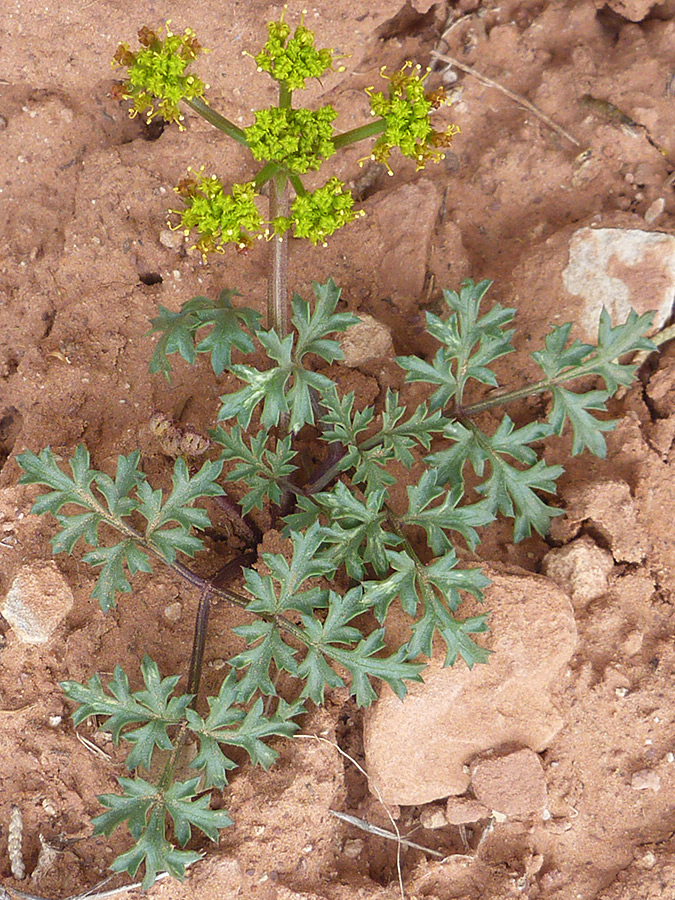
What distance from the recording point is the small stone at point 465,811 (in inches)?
138

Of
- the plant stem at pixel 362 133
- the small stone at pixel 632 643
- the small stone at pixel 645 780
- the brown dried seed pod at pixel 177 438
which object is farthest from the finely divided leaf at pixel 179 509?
the small stone at pixel 645 780

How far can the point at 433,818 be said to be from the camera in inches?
140

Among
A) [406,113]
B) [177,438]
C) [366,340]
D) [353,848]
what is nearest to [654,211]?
[366,340]

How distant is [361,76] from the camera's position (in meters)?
4.21

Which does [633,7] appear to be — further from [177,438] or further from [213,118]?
[177,438]

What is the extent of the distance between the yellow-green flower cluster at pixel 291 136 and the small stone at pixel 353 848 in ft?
9.43

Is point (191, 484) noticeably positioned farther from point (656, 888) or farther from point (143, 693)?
point (656, 888)

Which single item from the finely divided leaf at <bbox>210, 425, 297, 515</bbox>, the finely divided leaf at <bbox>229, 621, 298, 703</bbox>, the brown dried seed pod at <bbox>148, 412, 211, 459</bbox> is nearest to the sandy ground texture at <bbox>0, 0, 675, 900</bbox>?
the brown dried seed pod at <bbox>148, 412, 211, 459</bbox>

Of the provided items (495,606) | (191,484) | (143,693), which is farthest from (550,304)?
(143,693)

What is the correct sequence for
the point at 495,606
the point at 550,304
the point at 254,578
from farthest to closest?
the point at 550,304, the point at 495,606, the point at 254,578

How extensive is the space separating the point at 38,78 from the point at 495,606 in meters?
3.42

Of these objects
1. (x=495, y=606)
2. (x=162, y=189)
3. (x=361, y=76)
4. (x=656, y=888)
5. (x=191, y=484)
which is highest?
(x=361, y=76)

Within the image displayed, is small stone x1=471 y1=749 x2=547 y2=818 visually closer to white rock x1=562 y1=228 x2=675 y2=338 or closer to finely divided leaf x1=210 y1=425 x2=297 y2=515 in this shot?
finely divided leaf x1=210 y1=425 x2=297 y2=515

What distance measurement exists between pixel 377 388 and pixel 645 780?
217 centimetres
